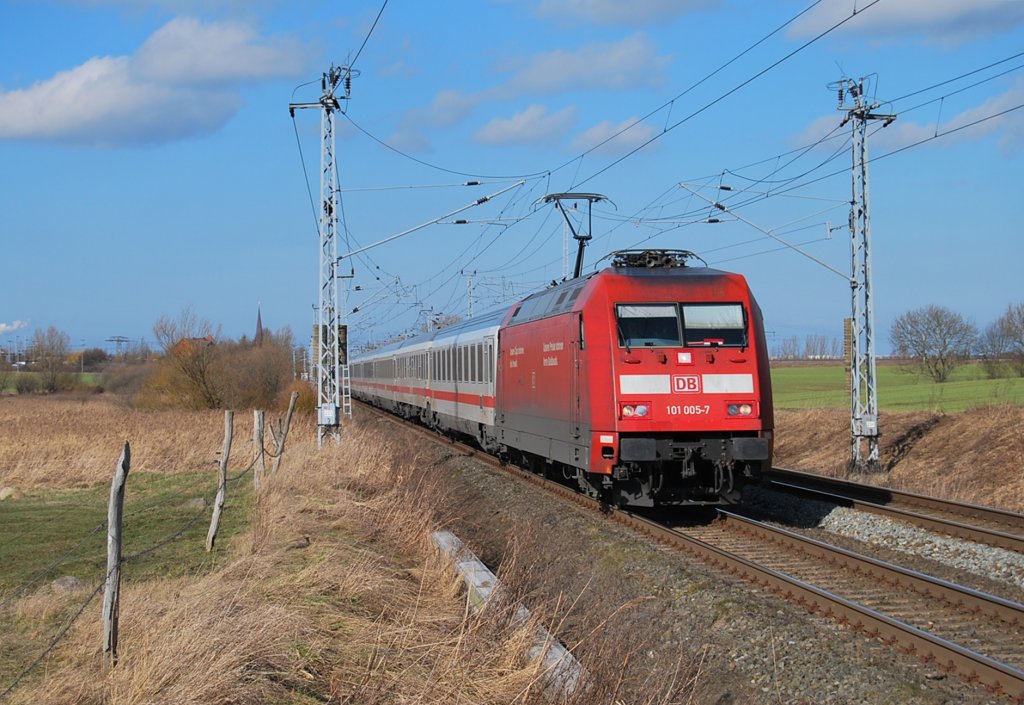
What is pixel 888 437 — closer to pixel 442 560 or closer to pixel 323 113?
pixel 323 113

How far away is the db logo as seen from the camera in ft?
42.6

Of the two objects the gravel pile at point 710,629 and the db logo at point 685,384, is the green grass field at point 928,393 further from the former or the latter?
the gravel pile at point 710,629

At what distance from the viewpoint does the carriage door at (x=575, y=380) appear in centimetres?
1398

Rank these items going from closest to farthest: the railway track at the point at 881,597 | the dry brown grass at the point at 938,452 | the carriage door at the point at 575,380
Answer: the railway track at the point at 881,597, the carriage door at the point at 575,380, the dry brown grass at the point at 938,452

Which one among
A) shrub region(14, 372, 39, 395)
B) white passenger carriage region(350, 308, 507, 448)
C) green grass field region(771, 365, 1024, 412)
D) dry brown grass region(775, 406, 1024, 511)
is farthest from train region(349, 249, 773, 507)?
shrub region(14, 372, 39, 395)

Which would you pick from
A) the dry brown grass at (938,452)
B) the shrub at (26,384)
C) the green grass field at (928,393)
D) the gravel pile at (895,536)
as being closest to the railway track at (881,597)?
Result: the gravel pile at (895,536)

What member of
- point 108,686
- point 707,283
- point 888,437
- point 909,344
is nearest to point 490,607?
point 108,686

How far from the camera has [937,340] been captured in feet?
176

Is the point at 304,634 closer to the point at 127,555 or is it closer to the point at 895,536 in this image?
the point at 127,555

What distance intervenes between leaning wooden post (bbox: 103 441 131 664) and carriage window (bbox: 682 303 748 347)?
8.23m

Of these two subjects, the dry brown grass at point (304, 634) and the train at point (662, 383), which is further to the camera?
the train at point (662, 383)

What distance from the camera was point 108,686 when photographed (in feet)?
19.1

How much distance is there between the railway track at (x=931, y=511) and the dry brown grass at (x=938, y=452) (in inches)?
82.2

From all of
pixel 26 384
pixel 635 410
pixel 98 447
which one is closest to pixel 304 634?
pixel 635 410
